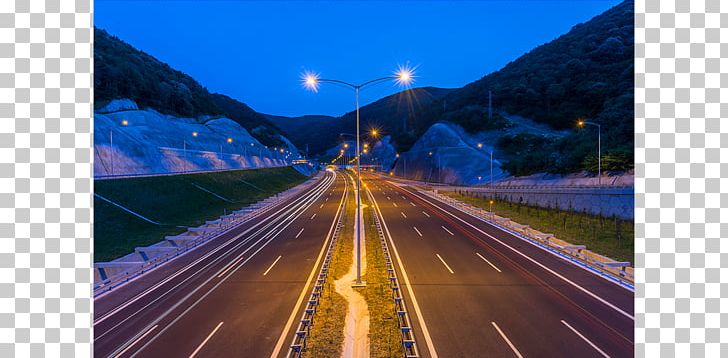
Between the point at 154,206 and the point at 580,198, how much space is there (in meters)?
49.6

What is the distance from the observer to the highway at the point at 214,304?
36.3 ft

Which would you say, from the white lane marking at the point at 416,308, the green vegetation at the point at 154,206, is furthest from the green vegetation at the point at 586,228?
the green vegetation at the point at 154,206

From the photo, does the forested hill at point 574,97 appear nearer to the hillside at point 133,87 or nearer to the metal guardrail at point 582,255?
Result: the metal guardrail at point 582,255

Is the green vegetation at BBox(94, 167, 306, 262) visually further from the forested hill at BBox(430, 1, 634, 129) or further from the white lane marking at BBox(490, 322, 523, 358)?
the forested hill at BBox(430, 1, 634, 129)

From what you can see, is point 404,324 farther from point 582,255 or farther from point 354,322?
point 582,255

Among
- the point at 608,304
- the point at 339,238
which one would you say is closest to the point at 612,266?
the point at 608,304

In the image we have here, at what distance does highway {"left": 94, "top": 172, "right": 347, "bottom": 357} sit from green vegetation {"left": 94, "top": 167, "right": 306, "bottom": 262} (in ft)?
23.4

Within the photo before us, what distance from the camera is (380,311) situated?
13336 millimetres

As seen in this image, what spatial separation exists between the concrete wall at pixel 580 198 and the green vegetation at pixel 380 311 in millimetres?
29825

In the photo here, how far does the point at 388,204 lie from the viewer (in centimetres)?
5022

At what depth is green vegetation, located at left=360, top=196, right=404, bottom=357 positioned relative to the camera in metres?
10.6

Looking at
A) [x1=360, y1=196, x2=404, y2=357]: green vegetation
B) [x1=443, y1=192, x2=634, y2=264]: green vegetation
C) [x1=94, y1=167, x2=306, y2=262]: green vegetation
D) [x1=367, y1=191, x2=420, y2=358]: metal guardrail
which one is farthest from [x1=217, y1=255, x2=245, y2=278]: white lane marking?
[x1=443, y1=192, x2=634, y2=264]: green vegetation

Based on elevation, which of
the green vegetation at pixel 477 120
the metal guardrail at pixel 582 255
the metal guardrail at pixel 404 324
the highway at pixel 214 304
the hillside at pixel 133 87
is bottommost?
the highway at pixel 214 304

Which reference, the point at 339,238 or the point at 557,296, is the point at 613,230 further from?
the point at 339,238
